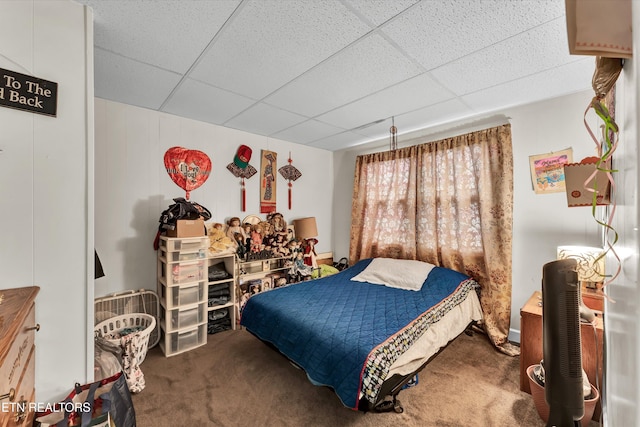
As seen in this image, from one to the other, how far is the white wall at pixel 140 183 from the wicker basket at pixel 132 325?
30 centimetres

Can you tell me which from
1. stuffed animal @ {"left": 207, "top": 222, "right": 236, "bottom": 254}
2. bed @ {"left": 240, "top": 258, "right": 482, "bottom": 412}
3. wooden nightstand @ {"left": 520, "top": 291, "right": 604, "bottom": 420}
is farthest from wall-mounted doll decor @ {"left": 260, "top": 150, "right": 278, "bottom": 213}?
wooden nightstand @ {"left": 520, "top": 291, "right": 604, "bottom": 420}

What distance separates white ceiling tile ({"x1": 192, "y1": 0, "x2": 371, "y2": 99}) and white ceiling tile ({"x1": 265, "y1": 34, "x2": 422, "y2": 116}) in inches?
4.1

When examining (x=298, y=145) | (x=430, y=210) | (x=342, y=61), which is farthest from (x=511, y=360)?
(x=298, y=145)

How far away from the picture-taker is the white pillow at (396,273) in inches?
105

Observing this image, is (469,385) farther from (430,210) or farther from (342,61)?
(342,61)

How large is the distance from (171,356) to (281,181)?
2.33 m

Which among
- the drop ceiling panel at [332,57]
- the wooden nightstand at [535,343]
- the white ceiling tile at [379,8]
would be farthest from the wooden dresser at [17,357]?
the wooden nightstand at [535,343]

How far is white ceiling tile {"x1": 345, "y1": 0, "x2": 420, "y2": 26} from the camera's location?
1.27 meters

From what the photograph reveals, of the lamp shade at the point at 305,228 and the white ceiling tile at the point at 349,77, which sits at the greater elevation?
the white ceiling tile at the point at 349,77

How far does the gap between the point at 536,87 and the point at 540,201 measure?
1013 millimetres

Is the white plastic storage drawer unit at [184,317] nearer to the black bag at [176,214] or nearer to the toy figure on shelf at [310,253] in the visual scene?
the black bag at [176,214]

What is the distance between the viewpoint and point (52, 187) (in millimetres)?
1205

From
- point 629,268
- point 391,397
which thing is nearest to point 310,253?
point 391,397

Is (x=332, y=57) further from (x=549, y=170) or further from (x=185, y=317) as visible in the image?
(x=185, y=317)
